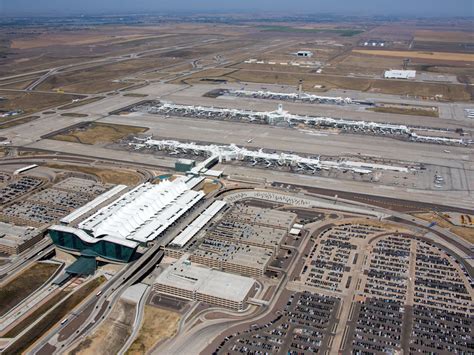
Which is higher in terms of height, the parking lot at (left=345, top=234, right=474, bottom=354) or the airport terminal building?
the airport terminal building

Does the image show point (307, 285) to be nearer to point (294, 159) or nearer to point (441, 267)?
point (441, 267)

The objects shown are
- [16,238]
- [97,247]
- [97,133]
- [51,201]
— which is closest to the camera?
[97,247]

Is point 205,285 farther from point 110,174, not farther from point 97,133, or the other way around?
point 97,133

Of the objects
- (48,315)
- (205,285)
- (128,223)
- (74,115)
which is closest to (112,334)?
(48,315)

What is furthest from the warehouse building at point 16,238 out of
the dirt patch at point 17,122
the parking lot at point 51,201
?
the dirt patch at point 17,122

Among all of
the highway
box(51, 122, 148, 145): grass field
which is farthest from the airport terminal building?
box(51, 122, 148, 145): grass field

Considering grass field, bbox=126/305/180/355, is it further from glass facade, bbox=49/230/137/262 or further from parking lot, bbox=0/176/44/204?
parking lot, bbox=0/176/44/204

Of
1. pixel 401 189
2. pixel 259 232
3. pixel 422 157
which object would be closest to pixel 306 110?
pixel 422 157
